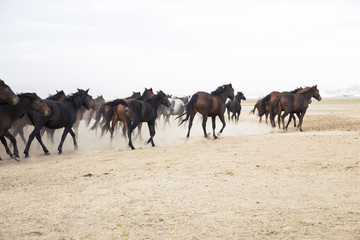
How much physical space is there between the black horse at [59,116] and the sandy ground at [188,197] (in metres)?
1.94

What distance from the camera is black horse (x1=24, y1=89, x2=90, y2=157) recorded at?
11.8 m

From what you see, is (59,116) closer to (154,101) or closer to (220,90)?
(154,101)

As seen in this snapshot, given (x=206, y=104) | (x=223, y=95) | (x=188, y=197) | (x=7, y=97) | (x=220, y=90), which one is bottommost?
(x=188, y=197)

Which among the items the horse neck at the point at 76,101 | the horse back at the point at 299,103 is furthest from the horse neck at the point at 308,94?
the horse neck at the point at 76,101

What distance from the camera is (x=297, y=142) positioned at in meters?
11.7

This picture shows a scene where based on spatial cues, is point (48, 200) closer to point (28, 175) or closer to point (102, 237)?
point (102, 237)

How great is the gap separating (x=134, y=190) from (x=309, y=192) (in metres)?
2.84

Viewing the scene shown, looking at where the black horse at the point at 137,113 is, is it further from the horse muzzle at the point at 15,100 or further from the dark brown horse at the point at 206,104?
the horse muzzle at the point at 15,100

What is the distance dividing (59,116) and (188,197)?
801 cm

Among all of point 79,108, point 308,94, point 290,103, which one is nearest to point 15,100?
point 79,108

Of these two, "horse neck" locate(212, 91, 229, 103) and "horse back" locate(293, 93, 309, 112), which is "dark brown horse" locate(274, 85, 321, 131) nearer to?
"horse back" locate(293, 93, 309, 112)

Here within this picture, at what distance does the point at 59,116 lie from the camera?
12.4 meters

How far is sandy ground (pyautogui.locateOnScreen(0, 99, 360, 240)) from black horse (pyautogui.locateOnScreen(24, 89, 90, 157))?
76.3 inches

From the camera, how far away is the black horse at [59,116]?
1177cm
